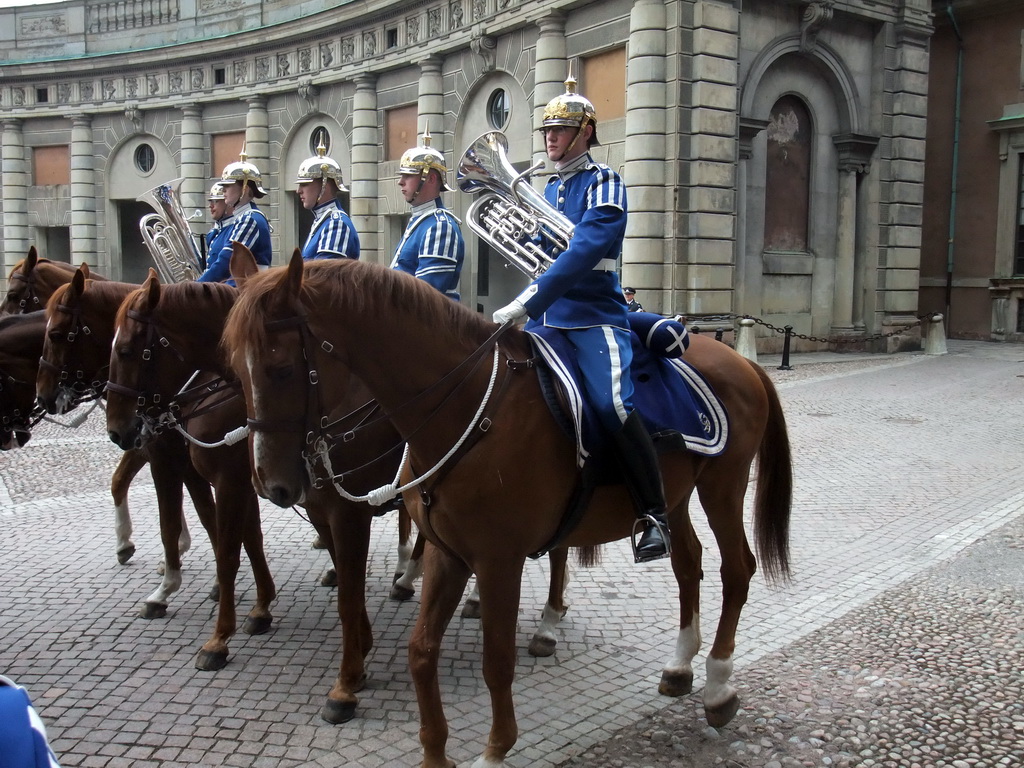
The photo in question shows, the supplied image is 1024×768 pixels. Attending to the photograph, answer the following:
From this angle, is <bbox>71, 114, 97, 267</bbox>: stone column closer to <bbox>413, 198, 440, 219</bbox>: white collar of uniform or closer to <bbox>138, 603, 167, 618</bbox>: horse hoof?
<bbox>138, 603, 167, 618</bbox>: horse hoof

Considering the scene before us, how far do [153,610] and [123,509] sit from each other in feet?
4.55

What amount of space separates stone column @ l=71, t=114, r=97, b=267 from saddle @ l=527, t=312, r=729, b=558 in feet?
108

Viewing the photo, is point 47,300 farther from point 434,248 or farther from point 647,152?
point 647,152

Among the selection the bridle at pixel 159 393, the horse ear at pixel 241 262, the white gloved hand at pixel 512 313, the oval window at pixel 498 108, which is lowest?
the bridle at pixel 159 393

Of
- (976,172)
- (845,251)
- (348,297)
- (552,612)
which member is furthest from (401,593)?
(976,172)

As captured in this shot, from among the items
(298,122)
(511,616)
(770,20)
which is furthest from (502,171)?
(298,122)

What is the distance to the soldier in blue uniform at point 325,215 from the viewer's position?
578 centimetres

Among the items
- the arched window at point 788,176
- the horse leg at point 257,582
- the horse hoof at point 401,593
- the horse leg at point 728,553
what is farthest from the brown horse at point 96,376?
the arched window at point 788,176

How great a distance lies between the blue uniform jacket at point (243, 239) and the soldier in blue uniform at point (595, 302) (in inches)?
116

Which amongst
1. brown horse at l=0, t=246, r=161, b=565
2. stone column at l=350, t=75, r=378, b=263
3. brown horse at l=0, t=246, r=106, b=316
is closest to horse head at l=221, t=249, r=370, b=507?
brown horse at l=0, t=246, r=161, b=565

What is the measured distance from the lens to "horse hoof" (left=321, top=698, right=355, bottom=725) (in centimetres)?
410

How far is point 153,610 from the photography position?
5477 mm

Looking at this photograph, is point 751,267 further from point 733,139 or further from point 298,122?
point 298,122

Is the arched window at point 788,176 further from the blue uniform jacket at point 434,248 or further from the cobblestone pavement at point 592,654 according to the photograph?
the blue uniform jacket at point 434,248
